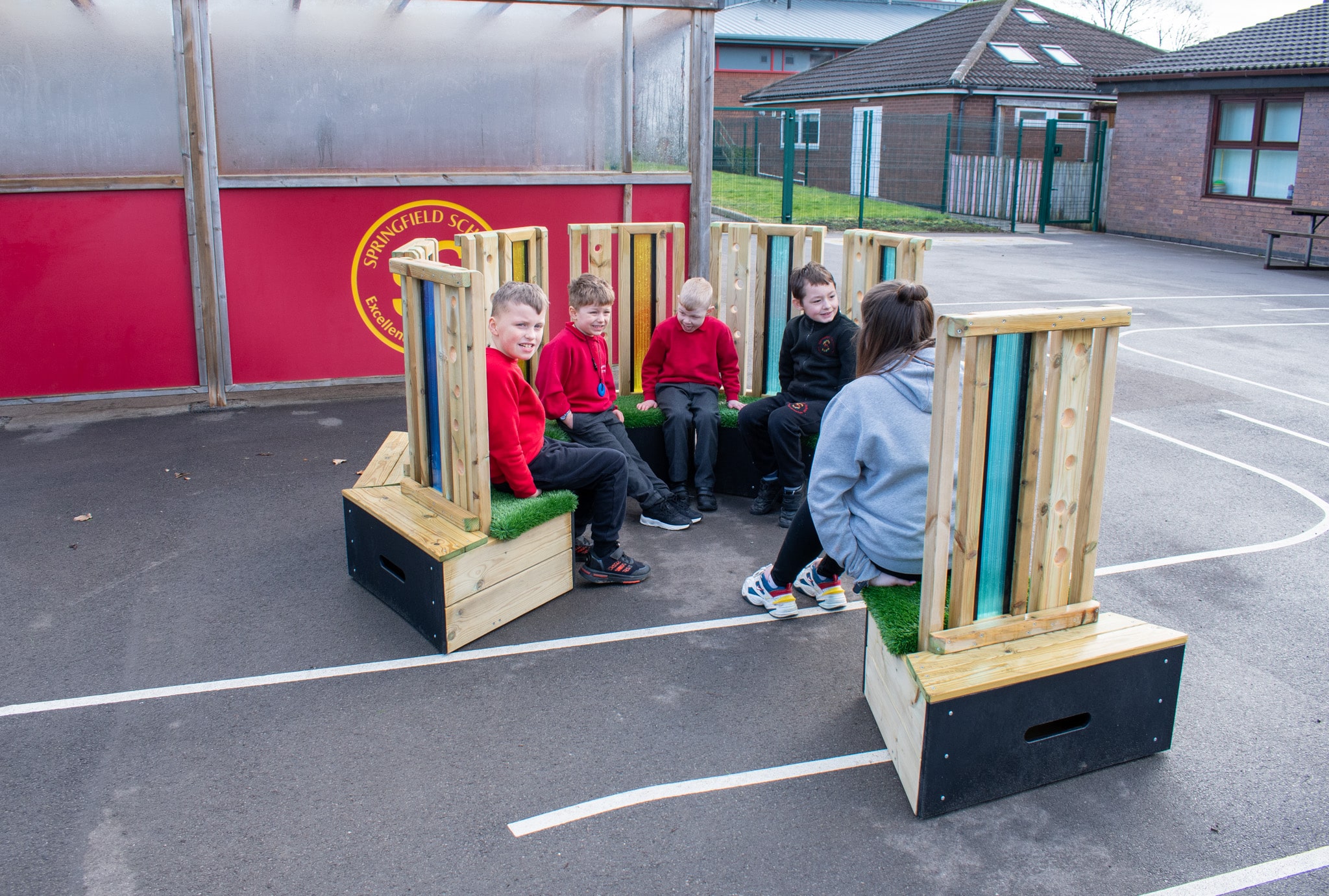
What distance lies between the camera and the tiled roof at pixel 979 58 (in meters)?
27.2

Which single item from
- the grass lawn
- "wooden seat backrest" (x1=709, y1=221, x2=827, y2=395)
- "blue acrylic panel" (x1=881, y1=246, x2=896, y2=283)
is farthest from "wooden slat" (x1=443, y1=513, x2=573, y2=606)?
the grass lawn

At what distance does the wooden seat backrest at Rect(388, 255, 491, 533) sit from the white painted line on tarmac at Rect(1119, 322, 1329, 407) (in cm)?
744

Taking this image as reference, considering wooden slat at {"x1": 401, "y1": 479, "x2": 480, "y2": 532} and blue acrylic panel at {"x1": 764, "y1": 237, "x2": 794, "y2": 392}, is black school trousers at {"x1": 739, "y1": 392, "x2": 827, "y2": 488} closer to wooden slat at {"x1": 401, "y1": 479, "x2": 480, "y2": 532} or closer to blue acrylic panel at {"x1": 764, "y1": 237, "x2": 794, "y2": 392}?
blue acrylic panel at {"x1": 764, "y1": 237, "x2": 794, "y2": 392}

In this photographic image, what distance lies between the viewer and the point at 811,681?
4309mm

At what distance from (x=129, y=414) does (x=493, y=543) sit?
486cm

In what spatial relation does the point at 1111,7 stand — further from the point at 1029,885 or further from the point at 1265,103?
the point at 1029,885

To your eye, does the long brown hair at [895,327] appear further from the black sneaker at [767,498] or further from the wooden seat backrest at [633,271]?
the wooden seat backrest at [633,271]

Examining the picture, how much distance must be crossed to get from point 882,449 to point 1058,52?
95.6 feet

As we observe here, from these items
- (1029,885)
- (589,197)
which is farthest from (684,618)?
(589,197)

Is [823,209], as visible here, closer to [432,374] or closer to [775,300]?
[775,300]

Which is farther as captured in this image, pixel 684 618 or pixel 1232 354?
pixel 1232 354

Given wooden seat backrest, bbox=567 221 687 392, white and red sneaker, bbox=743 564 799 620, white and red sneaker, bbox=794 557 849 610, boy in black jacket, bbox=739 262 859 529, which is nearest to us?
white and red sneaker, bbox=743 564 799 620

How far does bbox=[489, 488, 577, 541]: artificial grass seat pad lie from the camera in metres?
4.64

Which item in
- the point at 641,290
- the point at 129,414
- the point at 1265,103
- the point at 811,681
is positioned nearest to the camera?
the point at 811,681
